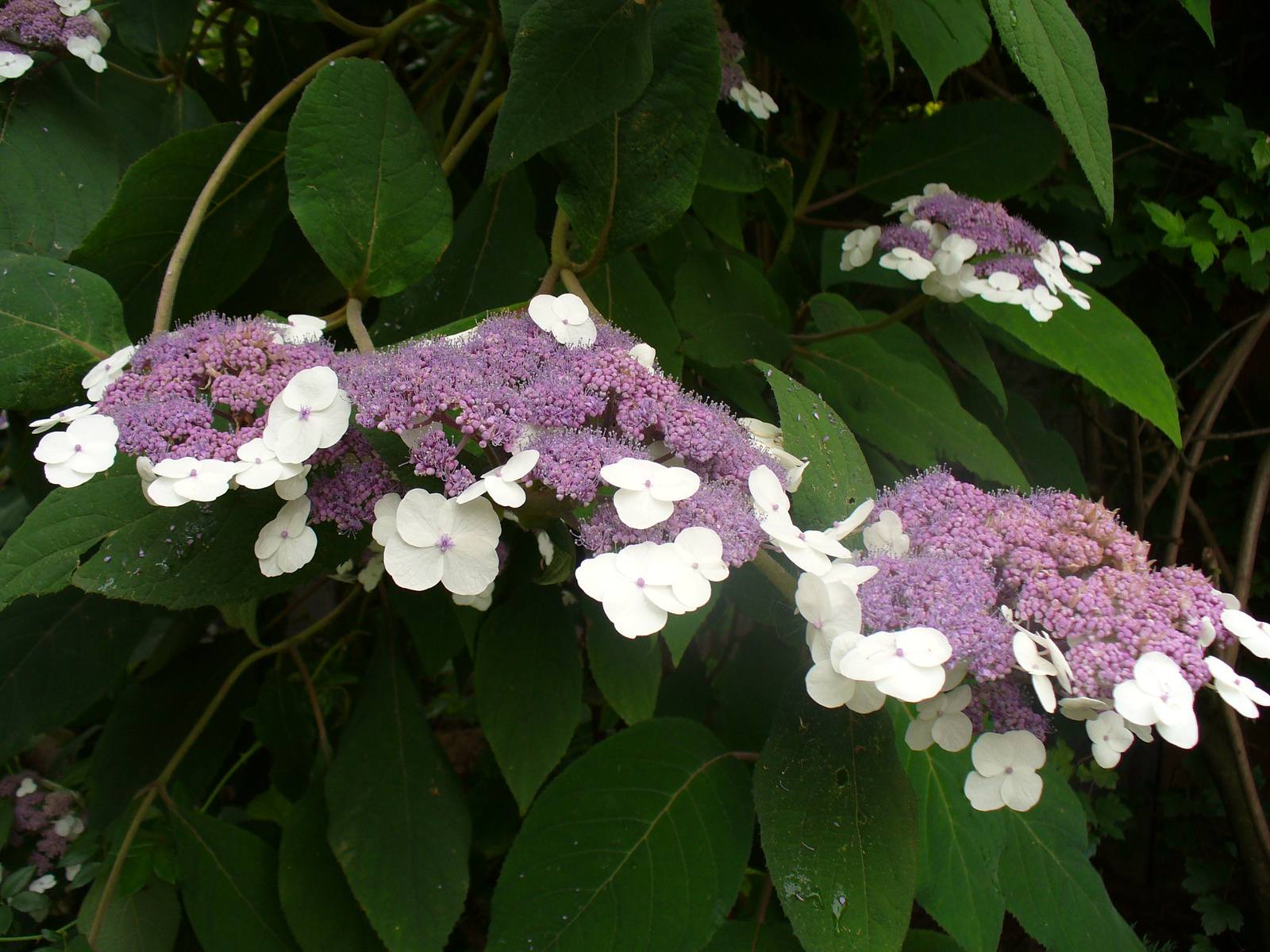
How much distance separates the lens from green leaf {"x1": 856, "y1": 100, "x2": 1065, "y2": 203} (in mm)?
1119

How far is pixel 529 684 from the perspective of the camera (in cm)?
84

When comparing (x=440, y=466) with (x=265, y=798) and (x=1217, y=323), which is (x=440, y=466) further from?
(x=1217, y=323)

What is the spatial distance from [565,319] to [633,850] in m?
0.38

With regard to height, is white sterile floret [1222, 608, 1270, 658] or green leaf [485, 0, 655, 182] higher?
green leaf [485, 0, 655, 182]

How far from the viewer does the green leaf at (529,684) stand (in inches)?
32.3

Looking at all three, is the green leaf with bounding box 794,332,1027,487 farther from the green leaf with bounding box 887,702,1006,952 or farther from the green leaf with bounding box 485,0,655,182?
the green leaf with bounding box 485,0,655,182

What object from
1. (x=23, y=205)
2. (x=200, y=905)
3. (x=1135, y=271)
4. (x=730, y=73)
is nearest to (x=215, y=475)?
(x=23, y=205)

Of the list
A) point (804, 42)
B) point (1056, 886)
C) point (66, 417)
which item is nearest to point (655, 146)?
point (66, 417)

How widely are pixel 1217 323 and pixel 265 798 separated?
5.57ft

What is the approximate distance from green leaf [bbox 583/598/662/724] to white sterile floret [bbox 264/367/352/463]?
0.50 meters

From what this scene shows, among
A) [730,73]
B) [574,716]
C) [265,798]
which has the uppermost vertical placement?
[730,73]

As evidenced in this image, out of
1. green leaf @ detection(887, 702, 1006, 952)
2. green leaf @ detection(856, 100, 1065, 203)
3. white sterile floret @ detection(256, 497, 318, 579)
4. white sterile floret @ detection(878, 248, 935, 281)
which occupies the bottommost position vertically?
green leaf @ detection(887, 702, 1006, 952)

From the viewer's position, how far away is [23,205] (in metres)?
0.72

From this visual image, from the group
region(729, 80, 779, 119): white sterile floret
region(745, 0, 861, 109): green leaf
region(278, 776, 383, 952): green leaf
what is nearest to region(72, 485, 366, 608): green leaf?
region(278, 776, 383, 952): green leaf
